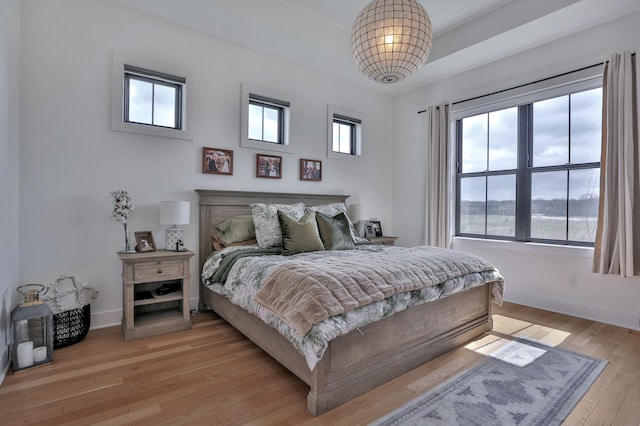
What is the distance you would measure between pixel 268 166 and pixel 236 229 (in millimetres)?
969

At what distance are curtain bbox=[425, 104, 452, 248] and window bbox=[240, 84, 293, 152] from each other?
1964 mm

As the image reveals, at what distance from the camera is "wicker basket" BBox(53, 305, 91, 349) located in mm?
2412

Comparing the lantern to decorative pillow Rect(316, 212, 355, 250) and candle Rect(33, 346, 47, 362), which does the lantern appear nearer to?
candle Rect(33, 346, 47, 362)

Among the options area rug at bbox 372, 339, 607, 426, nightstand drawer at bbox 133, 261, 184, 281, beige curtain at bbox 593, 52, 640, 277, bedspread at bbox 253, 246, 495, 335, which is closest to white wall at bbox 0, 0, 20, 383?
nightstand drawer at bbox 133, 261, 184, 281

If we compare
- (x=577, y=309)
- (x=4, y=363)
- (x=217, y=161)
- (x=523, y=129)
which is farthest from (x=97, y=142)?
(x=577, y=309)

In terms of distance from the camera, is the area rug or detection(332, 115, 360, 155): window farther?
detection(332, 115, 360, 155): window

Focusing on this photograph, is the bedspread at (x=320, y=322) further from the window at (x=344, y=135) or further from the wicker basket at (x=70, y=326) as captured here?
the window at (x=344, y=135)

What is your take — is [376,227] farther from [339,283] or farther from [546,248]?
[339,283]

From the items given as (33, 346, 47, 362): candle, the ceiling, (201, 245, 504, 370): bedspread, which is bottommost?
(33, 346, 47, 362): candle

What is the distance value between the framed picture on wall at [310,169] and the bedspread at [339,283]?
6.70 feet

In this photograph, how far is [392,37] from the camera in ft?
6.33

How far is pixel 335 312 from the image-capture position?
1.66 meters

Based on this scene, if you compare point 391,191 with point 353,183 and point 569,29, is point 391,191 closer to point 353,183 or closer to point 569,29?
point 353,183

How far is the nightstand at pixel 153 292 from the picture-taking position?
8.50 feet
